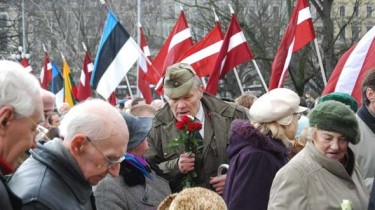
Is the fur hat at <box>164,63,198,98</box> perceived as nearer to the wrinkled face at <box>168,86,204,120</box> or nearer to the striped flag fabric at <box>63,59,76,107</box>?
the wrinkled face at <box>168,86,204,120</box>

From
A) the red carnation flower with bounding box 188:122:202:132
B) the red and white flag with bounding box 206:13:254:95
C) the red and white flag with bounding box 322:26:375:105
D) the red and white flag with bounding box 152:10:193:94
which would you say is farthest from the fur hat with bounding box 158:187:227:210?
the red and white flag with bounding box 152:10:193:94

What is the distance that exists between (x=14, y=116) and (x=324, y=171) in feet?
6.58

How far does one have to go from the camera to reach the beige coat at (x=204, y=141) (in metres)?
5.06

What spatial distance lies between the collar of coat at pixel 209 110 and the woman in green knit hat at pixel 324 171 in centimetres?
113

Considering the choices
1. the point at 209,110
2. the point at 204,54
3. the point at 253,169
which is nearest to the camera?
the point at 253,169

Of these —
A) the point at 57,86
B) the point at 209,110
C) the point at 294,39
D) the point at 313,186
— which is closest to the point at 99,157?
the point at 313,186

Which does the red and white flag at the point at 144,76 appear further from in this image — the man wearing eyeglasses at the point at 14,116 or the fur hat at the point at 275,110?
the man wearing eyeglasses at the point at 14,116

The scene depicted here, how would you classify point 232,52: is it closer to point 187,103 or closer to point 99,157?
point 187,103

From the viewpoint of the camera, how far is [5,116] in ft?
Result: 8.64

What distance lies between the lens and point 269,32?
35719mm

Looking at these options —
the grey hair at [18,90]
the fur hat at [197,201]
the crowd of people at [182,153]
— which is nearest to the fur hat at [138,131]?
the crowd of people at [182,153]

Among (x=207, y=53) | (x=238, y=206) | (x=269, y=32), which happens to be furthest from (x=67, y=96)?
(x=269, y=32)

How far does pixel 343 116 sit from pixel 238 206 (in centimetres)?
86

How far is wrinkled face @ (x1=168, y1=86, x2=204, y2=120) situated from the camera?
511 cm
